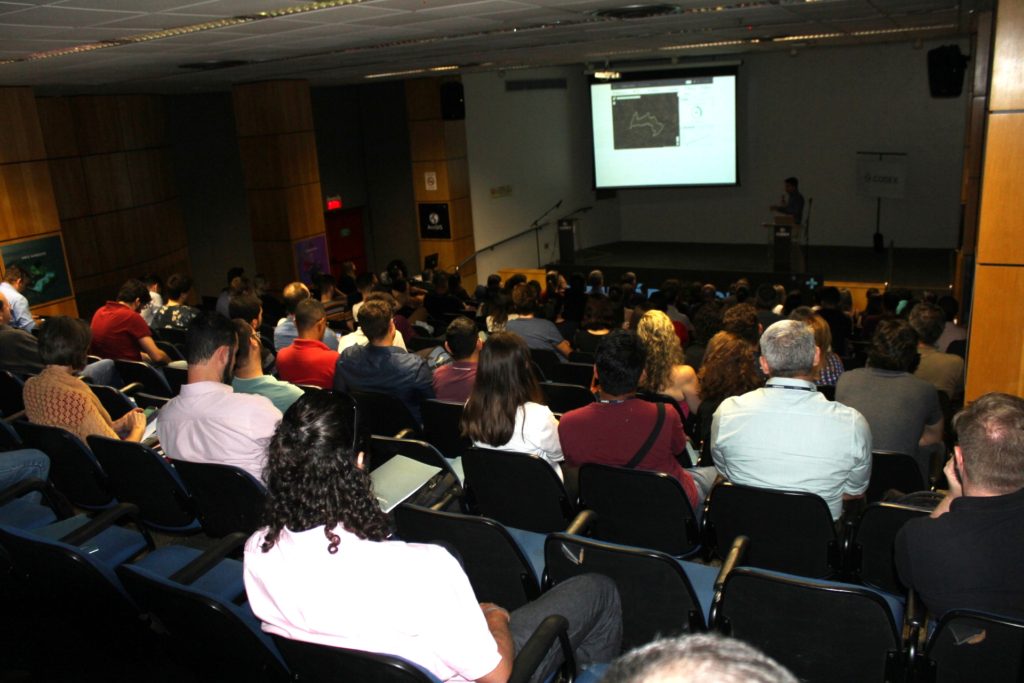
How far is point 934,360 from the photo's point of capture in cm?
495

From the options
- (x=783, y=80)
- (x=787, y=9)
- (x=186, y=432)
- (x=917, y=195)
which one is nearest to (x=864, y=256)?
(x=917, y=195)

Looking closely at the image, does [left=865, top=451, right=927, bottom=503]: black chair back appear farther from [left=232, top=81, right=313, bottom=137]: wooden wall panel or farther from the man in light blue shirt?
[left=232, top=81, right=313, bottom=137]: wooden wall panel

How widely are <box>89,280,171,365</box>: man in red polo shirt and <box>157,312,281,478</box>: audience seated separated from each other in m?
3.09

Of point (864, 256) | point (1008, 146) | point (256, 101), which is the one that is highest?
point (256, 101)

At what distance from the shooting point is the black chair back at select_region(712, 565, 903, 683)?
2172 mm

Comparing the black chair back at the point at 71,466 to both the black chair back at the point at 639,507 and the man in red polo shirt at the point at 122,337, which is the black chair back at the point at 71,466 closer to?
the black chair back at the point at 639,507

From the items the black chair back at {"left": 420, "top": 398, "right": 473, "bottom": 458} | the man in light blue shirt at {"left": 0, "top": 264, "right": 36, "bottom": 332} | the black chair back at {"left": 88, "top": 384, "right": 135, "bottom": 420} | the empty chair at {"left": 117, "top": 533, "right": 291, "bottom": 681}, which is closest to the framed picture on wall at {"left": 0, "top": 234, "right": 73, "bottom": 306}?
the man in light blue shirt at {"left": 0, "top": 264, "right": 36, "bottom": 332}

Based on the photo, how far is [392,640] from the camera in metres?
1.85

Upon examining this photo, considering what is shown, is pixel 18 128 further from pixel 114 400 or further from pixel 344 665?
pixel 344 665

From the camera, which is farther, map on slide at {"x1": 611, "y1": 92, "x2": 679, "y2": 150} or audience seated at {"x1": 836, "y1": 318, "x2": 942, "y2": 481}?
map on slide at {"x1": 611, "y1": 92, "x2": 679, "y2": 150}

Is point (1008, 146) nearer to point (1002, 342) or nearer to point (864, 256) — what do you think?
point (1002, 342)

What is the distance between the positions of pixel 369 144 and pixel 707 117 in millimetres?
6470

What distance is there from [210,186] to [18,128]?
6.21 m

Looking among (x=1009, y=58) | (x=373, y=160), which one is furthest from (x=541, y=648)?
(x=373, y=160)
